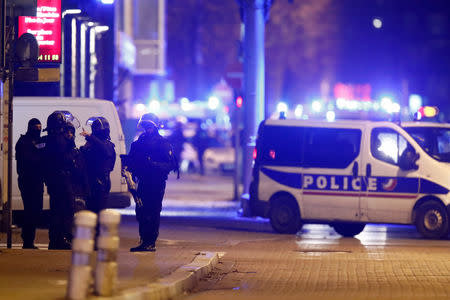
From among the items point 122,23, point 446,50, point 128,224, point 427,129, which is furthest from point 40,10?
point 446,50

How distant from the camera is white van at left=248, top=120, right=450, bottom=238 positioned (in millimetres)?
17969

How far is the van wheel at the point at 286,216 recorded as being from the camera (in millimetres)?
18750

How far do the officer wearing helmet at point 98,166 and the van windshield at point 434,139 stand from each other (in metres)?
6.45

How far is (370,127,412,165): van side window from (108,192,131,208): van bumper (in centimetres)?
420

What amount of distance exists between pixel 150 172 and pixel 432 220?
604 centimetres

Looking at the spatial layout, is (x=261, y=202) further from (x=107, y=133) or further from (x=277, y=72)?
(x=277, y=72)

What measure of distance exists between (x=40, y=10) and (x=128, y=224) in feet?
13.6

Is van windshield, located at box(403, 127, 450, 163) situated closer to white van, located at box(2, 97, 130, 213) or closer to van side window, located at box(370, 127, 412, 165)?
van side window, located at box(370, 127, 412, 165)

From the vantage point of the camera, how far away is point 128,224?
774 inches

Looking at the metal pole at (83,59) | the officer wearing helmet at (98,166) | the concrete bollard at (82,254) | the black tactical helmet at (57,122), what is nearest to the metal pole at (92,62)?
the metal pole at (83,59)

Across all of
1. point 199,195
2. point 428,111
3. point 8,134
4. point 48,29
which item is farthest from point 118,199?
point 199,195

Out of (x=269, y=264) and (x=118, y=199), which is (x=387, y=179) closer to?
(x=118, y=199)

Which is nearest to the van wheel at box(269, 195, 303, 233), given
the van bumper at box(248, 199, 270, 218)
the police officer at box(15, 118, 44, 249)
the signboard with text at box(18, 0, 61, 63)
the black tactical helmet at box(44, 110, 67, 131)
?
the van bumper at box(248, 199, 270, 218)

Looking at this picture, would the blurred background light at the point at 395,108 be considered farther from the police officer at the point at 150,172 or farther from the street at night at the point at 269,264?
the police officer at the point at 150,172
